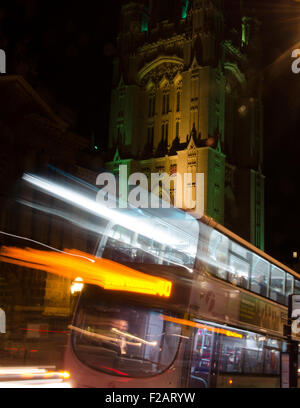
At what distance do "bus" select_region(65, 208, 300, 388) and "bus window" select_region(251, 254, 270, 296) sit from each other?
0.65 metres

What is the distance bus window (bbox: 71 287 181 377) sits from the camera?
31.7 feet

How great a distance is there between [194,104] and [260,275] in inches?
1808

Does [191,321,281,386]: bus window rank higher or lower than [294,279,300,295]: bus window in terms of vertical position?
lower

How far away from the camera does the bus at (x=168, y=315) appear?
31.7 ft

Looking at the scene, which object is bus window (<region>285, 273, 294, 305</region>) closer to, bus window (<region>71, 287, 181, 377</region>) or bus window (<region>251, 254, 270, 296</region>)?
bus window (<region>251, 254, 270, 296</region>)

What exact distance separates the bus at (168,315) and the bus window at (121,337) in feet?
0.06

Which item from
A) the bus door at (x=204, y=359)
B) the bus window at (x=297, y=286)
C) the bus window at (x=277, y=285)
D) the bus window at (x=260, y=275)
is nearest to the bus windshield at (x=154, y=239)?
the bus door at (x=204, y=359)

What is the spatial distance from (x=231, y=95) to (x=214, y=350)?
2120 inches

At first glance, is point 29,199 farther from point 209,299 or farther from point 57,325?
point 209,299

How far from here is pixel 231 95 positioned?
61.3 m

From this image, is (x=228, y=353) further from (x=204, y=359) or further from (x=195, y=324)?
(x=195, y=324)

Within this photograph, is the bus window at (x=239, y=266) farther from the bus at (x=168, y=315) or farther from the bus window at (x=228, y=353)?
the bus window at (x=228, y=353)

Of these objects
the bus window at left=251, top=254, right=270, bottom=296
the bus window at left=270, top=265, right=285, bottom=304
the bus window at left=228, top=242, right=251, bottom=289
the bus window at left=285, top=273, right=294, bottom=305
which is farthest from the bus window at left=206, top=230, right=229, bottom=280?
the bus window at left=285, top=273, right=294, bottom=305

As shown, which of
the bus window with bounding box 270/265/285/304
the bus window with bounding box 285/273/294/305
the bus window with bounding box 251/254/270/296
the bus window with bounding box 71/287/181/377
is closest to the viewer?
the bus window with bounding box 71/287/181/377
